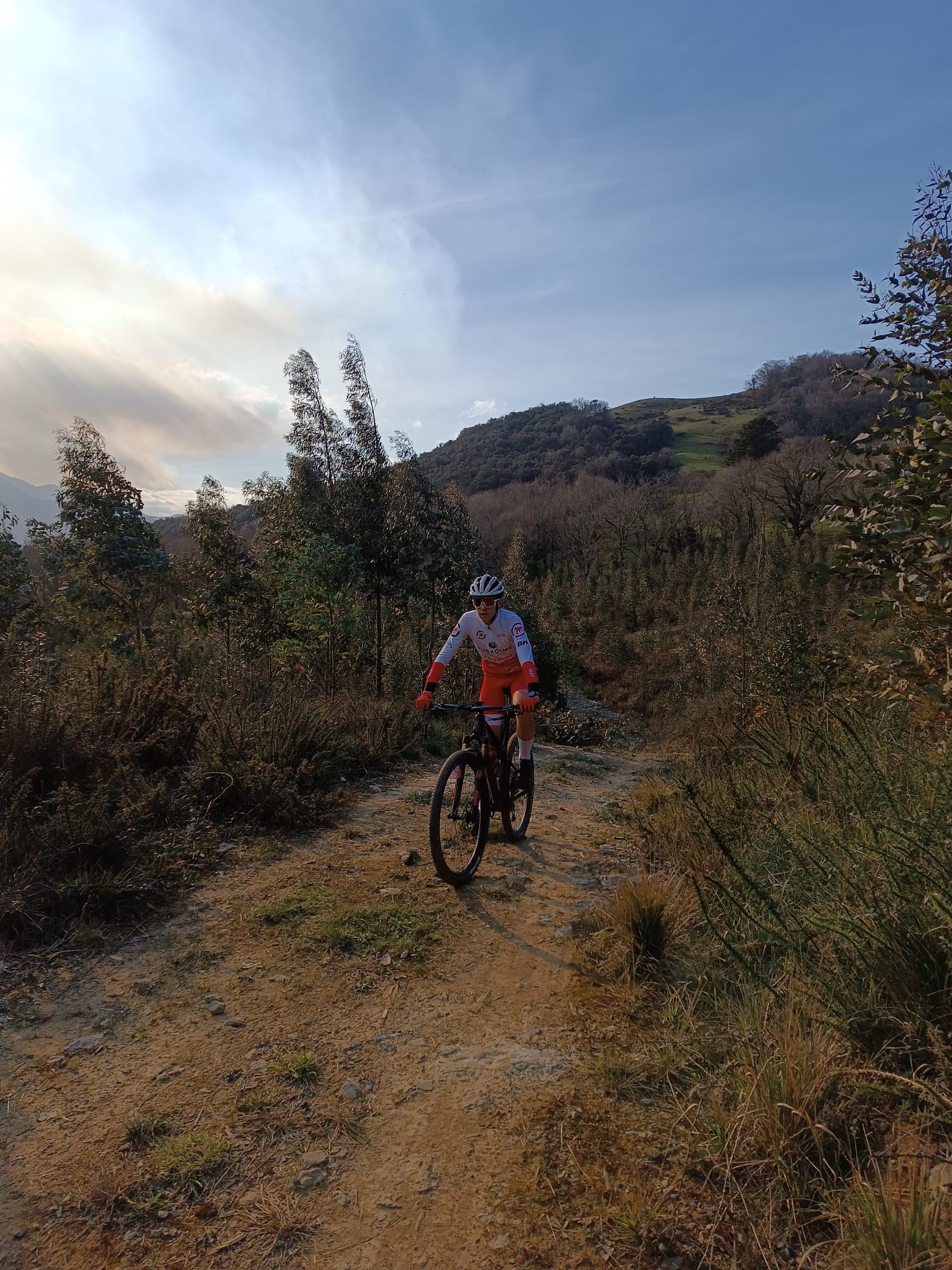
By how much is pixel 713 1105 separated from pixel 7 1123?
257 cm

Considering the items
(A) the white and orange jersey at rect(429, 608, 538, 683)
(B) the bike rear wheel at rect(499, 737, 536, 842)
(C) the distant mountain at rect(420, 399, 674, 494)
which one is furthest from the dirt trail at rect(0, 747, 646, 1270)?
(C) the distant mountain at rect(420, 399, 674, 494)

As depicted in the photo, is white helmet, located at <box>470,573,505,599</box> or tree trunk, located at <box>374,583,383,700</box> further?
tree trunk, located at <box>374,583,383,700</box>

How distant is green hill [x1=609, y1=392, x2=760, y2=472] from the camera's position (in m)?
75.8

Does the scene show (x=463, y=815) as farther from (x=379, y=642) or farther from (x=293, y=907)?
(x=379, y=642)

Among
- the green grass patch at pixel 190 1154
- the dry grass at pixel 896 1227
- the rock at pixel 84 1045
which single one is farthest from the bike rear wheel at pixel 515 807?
the dry grass at pixel 896 1227

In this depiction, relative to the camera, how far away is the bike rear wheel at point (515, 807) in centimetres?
528

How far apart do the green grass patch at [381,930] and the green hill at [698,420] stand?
67840 millimetres

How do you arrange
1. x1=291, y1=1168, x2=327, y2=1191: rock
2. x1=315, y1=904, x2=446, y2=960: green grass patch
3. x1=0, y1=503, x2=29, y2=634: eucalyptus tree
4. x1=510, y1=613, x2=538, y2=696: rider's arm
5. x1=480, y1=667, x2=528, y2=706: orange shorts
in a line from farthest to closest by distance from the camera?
x1=0, y1=503, x2=29, y2=634: eucalyptus tree
x1=480, y1=667, x2=528, y2=706: orange shorts
x1=510, y1=613, x2=538, y2=696: rider's arm
x1=315, y1=904, x2=446, y2=960: green grass patch
x1=291, y1=1168, x2=327, y2=1191: rock

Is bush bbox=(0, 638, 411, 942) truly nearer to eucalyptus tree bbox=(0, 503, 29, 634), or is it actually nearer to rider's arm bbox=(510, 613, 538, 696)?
rider's arm bbox=(510, 613, 538, 696)

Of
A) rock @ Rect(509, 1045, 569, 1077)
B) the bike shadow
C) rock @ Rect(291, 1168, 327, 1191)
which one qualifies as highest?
rock @ Rect(291, 1168, 327, 1191)

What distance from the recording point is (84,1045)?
2828 mm

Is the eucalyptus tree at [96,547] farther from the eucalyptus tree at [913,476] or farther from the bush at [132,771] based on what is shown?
the eucalyptus tree at [913,476]

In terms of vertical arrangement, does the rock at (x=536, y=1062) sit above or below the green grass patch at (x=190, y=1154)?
below

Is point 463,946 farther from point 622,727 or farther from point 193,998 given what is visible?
point 622,727
